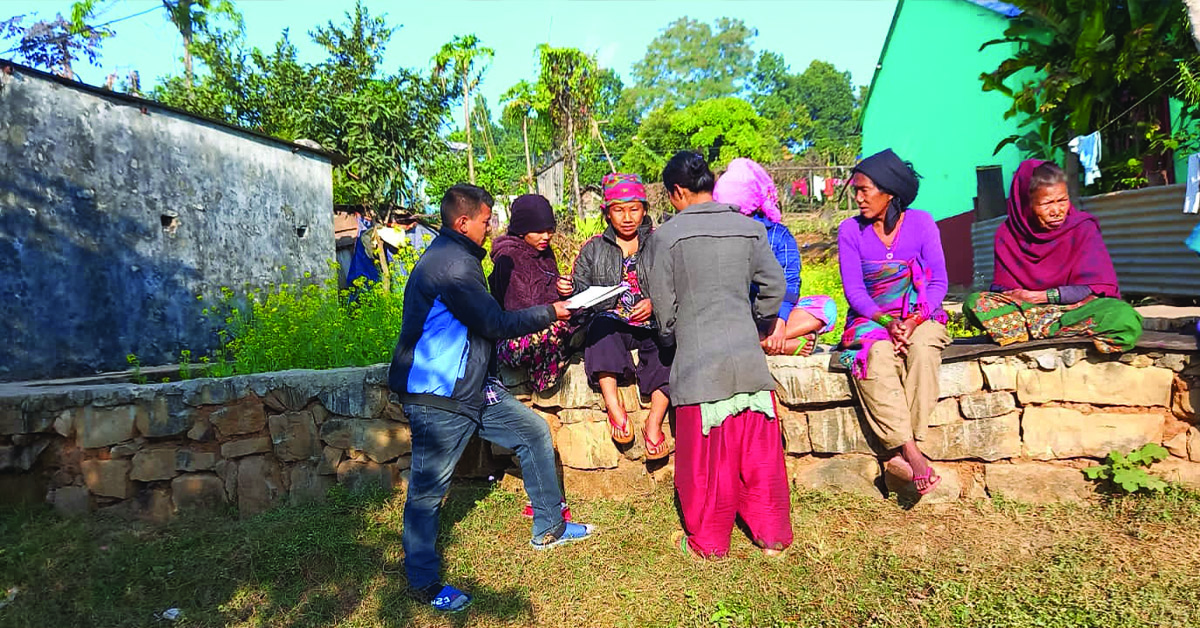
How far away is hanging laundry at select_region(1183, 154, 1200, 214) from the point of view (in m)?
5.34

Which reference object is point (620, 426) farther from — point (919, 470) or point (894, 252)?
point (894, 252)

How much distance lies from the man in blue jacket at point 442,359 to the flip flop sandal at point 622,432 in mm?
905

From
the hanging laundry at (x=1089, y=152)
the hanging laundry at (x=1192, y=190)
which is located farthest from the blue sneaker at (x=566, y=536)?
the hanging laundry at (x=1089, y=152)

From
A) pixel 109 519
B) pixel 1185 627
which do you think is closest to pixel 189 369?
pixel 109 519

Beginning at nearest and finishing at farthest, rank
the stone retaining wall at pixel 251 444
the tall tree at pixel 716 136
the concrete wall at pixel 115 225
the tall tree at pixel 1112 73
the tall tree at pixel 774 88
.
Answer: the stone retaining wall at pixel 251 444, the concrete wall at pixel 115 225, the tall tree at pixel 1112 73, the tall tree at pixel 716 136, the tall tree at pixel 774 88

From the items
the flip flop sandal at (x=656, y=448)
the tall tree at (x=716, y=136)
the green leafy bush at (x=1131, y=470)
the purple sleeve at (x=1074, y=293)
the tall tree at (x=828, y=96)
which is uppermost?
the tall tree at (x=828, y=96)

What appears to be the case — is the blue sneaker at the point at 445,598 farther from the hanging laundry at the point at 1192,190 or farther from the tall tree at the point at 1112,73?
the tall tree at the point at 1112,73

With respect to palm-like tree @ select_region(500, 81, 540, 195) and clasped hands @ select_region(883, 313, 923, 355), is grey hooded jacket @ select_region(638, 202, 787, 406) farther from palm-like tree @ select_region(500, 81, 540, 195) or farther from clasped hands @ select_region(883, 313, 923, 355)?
palm-like tree @ select_region(500, 81, 540, 195)

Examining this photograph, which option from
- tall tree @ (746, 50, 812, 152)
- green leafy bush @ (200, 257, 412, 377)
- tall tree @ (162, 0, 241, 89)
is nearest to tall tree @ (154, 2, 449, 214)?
tall tree @ (162, 0, 241, 89)

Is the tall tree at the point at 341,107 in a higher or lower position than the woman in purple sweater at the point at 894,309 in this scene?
higher

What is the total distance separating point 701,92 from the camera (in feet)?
171

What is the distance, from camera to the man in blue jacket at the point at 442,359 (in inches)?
121

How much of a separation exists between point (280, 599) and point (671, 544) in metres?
1.77

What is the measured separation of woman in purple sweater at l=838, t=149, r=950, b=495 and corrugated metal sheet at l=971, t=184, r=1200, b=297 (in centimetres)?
392
